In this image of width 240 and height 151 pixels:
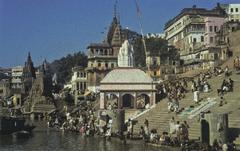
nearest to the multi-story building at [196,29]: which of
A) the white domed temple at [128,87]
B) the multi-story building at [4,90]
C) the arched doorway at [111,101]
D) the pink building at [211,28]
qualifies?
the pink building at [211,28]

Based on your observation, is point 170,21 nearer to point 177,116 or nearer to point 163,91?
point 163,91

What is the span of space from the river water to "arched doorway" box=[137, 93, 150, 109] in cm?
944

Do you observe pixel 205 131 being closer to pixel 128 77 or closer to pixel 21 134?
pixel 21 134

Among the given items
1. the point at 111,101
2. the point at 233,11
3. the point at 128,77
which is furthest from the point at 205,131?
the point at 233,11

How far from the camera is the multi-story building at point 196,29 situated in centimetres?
8306

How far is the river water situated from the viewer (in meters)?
31.7

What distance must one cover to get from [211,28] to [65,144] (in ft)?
174

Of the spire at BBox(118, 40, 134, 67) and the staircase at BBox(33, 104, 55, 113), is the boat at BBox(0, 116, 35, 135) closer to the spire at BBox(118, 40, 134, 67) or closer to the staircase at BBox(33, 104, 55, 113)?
the spire at BBox(118, 40, 134, 67)

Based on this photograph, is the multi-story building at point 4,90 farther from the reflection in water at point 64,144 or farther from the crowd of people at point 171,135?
the crowd of people at point 171,135

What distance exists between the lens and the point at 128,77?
161 ft

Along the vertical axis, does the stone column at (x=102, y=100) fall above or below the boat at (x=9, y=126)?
above

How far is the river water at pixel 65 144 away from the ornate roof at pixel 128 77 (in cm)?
873

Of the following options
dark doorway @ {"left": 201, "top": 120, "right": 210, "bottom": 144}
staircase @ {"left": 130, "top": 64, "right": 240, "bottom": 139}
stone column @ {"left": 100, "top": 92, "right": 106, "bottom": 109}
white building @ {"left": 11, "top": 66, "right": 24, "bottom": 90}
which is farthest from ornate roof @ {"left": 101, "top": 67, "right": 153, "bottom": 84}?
white building @ {"left": 11, "top": 66, "right": 24, "bottom": 90}

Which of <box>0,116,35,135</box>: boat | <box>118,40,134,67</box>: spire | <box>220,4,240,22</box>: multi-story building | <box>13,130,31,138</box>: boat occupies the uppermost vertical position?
<box>220,4,240,22</box>: multi-story building
